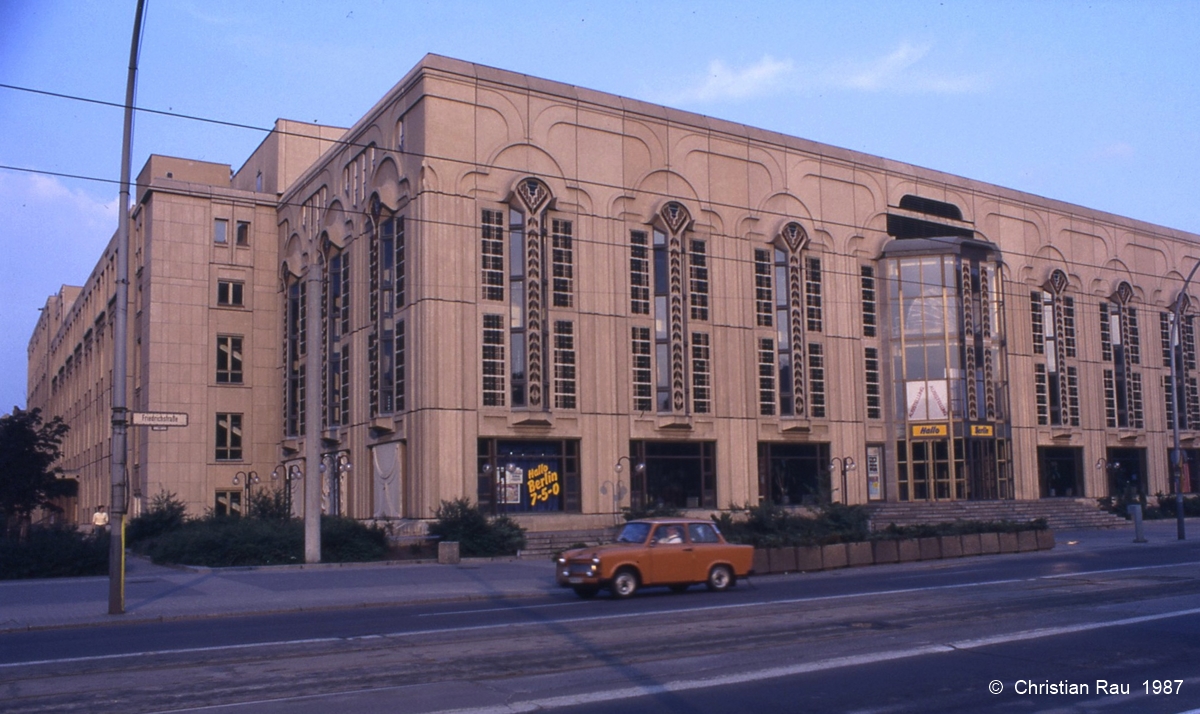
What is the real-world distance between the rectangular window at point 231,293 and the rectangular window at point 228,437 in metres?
5.59

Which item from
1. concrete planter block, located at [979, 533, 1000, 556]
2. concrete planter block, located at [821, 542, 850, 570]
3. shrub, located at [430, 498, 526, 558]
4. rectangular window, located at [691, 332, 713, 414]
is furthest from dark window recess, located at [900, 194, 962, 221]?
concrete planter block, located at [821, 542, 850, 570]

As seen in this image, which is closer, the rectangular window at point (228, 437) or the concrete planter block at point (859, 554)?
the concrete planter block at point (859, 554)

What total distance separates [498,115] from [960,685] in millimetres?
32993

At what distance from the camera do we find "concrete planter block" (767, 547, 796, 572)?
26.4m

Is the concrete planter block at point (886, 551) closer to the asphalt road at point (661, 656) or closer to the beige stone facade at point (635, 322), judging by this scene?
the beige stone facade at point (635, 322)

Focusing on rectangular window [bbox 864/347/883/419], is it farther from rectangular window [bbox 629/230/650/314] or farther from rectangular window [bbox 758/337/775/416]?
rectangular window [bbox 629/230/650/314]

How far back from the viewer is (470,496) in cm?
3812

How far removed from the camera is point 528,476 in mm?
40031

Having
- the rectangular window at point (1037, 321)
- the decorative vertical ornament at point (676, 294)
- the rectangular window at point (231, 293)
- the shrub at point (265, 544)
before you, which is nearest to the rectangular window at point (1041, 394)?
the rectangular window at point (1037, 321)

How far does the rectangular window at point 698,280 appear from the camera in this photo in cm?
4447

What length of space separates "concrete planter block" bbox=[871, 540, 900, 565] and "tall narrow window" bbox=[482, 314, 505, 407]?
1553 cm

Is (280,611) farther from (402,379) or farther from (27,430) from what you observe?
(27,430)

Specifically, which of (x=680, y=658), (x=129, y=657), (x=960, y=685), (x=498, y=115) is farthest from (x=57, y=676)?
(x=498, y=115)

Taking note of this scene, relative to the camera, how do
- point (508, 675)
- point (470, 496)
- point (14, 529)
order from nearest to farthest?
point (508, 675), point (14, 529), point (470, 496)
